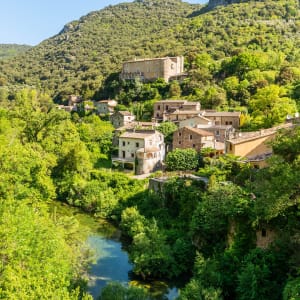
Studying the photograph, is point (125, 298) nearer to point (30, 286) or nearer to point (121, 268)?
point (30, 286)

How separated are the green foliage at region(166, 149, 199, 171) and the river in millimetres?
8701

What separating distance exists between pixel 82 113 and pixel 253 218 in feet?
169

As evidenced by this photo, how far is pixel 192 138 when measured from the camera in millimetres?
41906

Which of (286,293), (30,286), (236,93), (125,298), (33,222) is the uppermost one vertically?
(236,93)

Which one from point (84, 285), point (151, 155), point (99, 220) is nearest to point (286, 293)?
point (84, 285)

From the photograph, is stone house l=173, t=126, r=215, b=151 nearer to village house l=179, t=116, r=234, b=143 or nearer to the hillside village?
the hillside village

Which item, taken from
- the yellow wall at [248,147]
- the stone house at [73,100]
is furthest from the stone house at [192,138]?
the stone house at [73,100]

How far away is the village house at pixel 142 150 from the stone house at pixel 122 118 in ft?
30.1

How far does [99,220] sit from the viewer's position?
34.3m

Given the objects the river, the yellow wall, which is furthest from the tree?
the river

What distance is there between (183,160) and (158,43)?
65.8 metres

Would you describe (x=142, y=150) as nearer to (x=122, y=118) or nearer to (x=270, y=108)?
(x=122, y=118)

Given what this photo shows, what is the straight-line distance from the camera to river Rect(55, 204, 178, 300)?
2227 cm

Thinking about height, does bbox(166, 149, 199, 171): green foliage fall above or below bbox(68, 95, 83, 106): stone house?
below
